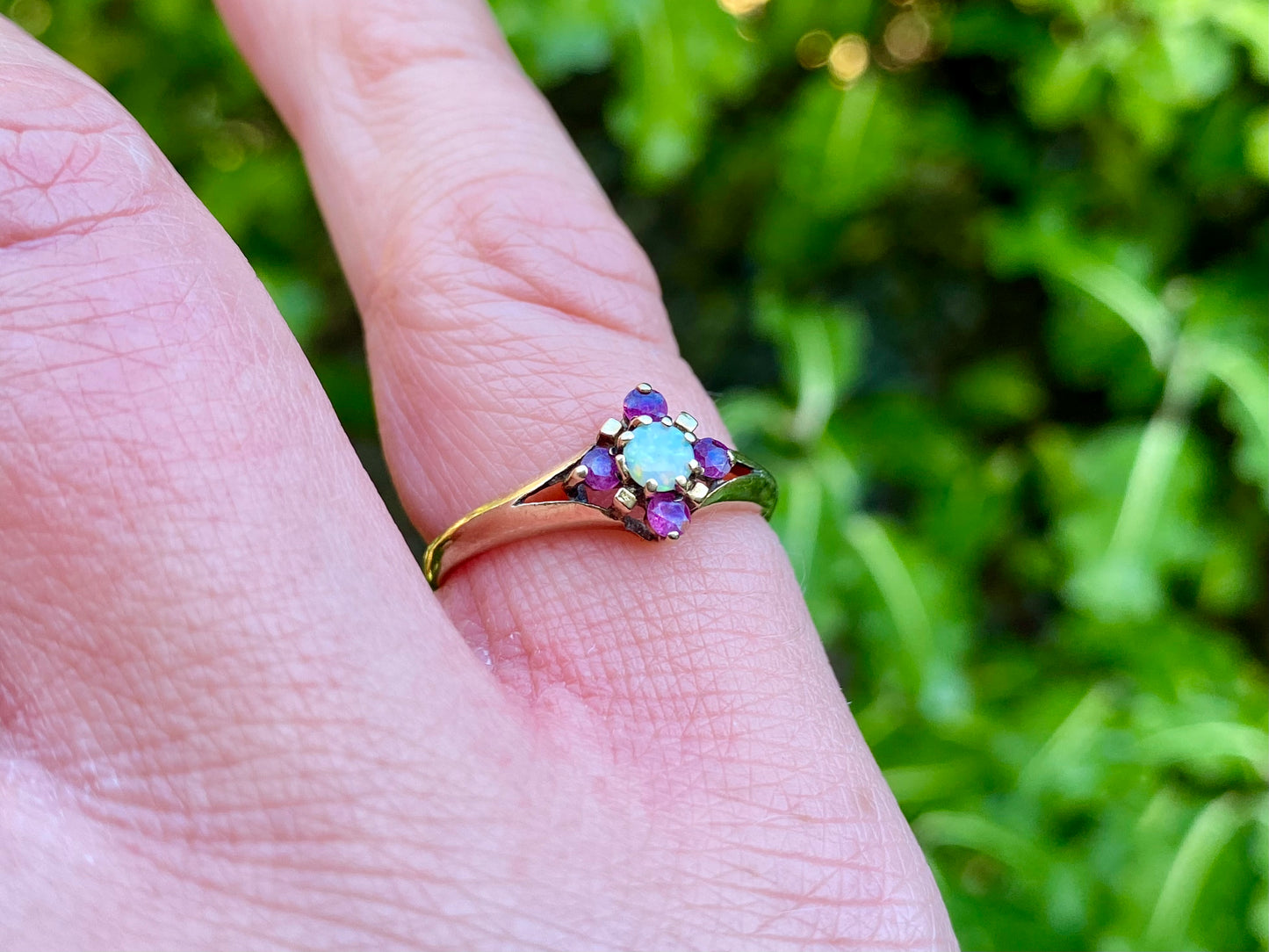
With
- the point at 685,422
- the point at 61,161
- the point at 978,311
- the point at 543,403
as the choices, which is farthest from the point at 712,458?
the point at 978,311

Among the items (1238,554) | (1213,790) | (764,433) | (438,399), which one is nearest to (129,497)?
(438,399)

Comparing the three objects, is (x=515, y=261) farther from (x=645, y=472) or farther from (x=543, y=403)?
(x=645, y=472)

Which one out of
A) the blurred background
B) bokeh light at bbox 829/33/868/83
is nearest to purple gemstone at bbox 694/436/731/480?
the blurred background

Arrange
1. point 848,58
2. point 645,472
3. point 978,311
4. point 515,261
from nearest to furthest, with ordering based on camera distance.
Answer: point 645,472, point 515,261, point 848,58, point 978,311

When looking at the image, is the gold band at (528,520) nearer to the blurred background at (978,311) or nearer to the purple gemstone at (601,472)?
the purple gemstone at (601,472)

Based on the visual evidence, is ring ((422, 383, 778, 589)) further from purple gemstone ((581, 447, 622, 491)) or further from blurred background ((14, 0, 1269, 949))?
blurred background ((14, 0, 1269, 949))
